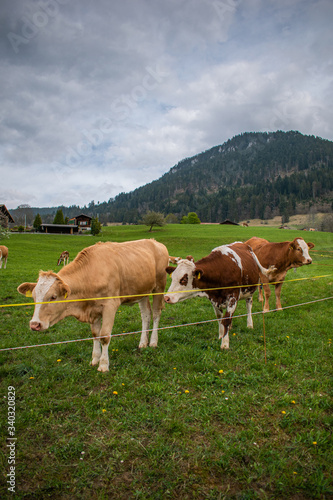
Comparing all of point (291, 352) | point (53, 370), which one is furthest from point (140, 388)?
point (291, 352)

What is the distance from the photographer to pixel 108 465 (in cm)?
314

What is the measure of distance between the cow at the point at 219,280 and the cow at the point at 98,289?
0.78 m

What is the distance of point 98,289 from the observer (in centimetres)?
518

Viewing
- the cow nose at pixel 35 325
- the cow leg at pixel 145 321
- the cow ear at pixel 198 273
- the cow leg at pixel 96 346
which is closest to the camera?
the cow nose at pixel 35 325

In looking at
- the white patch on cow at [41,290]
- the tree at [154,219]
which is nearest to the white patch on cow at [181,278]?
the white patch on cow at [41,290]

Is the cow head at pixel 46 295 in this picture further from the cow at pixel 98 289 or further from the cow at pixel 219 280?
the cow at pixel 219 280

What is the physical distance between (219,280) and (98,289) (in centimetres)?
277

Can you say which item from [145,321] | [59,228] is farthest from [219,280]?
[59,228]

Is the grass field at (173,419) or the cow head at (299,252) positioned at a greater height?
the cow head at (299,252)

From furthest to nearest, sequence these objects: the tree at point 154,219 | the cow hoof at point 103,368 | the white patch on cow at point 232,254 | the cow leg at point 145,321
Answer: the tree at point 154,219
the white patch on cow at point 232,254
the cow leg at point 145,321
the cow hoof at point 103,368

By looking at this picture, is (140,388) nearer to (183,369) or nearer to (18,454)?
(183,369)

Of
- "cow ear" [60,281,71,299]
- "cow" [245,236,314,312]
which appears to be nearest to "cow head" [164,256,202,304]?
"cow ear" [60,281,71,299]

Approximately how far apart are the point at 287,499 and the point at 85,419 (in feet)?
8.68

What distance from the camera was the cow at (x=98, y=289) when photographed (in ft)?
14.8
